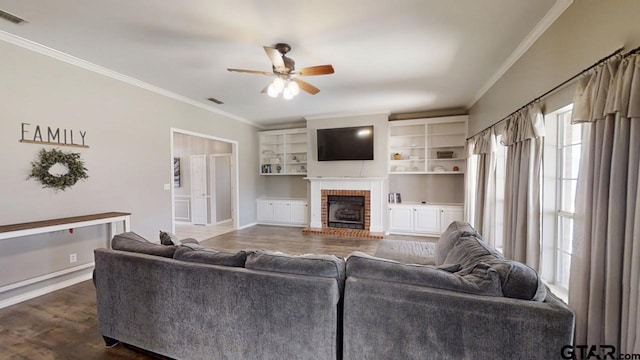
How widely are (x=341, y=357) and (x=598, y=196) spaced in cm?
181

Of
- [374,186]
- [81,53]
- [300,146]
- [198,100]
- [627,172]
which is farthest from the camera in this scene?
[300,146]

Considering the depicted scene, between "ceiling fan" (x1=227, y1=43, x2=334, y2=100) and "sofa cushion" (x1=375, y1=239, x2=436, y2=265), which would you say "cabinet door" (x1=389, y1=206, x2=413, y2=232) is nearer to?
"sofa cushion" (x1=375, y1=239, x2=436, y2=265)

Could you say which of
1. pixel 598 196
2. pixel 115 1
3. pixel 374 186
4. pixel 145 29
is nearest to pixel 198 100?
pixel 145 29

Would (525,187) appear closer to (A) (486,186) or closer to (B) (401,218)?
(A) (486,186)

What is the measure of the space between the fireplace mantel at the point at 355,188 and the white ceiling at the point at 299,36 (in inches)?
92.6

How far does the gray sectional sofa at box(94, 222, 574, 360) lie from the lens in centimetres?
123

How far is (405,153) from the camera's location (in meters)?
6.16

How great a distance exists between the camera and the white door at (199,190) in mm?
7301

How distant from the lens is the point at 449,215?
554 cm

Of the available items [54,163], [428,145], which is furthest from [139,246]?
[428,145]

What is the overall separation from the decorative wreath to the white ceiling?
4.04 ft

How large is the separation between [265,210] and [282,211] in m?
0.53

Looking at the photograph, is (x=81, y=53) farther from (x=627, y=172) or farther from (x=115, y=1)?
(x=627, y=172)

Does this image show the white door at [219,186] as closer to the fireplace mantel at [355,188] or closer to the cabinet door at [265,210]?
the cabinet door at [265,210]
